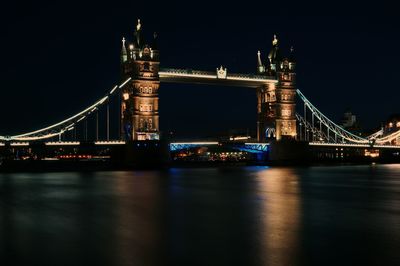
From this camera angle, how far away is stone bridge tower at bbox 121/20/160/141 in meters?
52.5

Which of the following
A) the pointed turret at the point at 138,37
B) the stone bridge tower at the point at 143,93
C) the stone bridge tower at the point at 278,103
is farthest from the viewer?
the stone bridge tower at the point at 278,103

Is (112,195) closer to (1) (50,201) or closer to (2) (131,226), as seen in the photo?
(1) (50,201)

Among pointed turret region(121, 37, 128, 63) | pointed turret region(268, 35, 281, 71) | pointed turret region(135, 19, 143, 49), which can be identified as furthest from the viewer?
pointed turret region(268, 35, 281, 71)

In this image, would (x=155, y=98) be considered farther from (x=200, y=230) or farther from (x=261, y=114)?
(x=200, y=230)

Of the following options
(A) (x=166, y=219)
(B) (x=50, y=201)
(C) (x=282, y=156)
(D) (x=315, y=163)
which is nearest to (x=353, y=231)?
(A) (x=166, y=219)

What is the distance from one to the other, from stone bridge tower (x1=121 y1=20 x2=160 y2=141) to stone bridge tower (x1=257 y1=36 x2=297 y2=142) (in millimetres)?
14426

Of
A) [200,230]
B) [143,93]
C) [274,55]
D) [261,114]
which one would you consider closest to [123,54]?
[143,93]

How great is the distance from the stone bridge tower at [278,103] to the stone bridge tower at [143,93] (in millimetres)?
14426

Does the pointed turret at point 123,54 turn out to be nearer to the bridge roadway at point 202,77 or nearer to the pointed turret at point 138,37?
the pointed turret at point 138,37

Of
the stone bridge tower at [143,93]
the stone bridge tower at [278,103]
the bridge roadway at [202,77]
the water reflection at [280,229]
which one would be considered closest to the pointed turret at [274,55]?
the stone bridge tower at [278,103]

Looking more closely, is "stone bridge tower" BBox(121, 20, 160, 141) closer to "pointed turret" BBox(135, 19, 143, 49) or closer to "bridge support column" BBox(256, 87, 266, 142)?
"pointed turret" BBox(135, 19, 143, 49)

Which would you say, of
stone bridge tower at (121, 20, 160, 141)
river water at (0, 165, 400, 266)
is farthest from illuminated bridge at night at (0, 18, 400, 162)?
river water at (0, 165, 400, 266)

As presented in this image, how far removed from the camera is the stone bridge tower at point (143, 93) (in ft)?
172

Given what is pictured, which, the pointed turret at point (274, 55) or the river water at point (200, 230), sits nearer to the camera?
the river water at point (200, 230)
